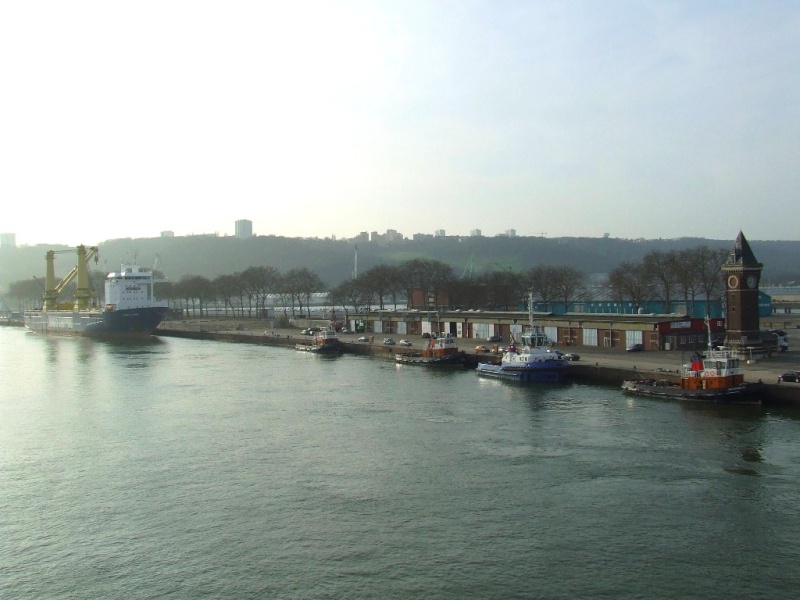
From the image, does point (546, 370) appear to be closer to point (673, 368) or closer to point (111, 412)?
point (673, 368)

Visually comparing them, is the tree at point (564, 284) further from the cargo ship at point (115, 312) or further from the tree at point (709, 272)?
the cargo ship at point (115, 312)

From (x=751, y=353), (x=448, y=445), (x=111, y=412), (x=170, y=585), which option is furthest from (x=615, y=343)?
(x=170, y=585)

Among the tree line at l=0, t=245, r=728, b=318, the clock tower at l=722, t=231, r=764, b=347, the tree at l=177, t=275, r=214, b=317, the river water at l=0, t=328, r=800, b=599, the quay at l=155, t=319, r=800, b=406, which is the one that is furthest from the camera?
the tree at l=177, t=275, r=214, b=317

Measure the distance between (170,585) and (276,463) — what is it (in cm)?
637

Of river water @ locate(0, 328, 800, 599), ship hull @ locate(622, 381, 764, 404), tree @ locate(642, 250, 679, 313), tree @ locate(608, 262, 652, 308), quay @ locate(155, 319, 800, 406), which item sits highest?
tree @ locate(642, 250, 679, 313)

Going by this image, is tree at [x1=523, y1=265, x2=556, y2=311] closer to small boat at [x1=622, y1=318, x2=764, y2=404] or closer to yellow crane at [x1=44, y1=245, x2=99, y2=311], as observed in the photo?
small boat at [x1=622, y1=318, x2=764, y2=404]

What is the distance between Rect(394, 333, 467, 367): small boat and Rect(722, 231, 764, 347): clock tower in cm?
1178

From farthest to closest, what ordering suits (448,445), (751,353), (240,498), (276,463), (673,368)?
1. (751,353)
2. (673,368)
3. (448,445)
4. (276,463)
5. (240,498)

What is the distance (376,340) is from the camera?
48250 mm

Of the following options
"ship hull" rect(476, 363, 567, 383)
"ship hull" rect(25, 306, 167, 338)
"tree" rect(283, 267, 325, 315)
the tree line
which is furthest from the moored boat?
"tree" rect(283, 267, 325, 315)

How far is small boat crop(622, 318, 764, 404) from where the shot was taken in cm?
2325

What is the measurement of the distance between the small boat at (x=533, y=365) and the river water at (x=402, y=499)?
3067mm

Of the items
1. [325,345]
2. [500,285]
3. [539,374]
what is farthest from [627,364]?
[500,285]

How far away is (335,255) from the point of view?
161 meters
